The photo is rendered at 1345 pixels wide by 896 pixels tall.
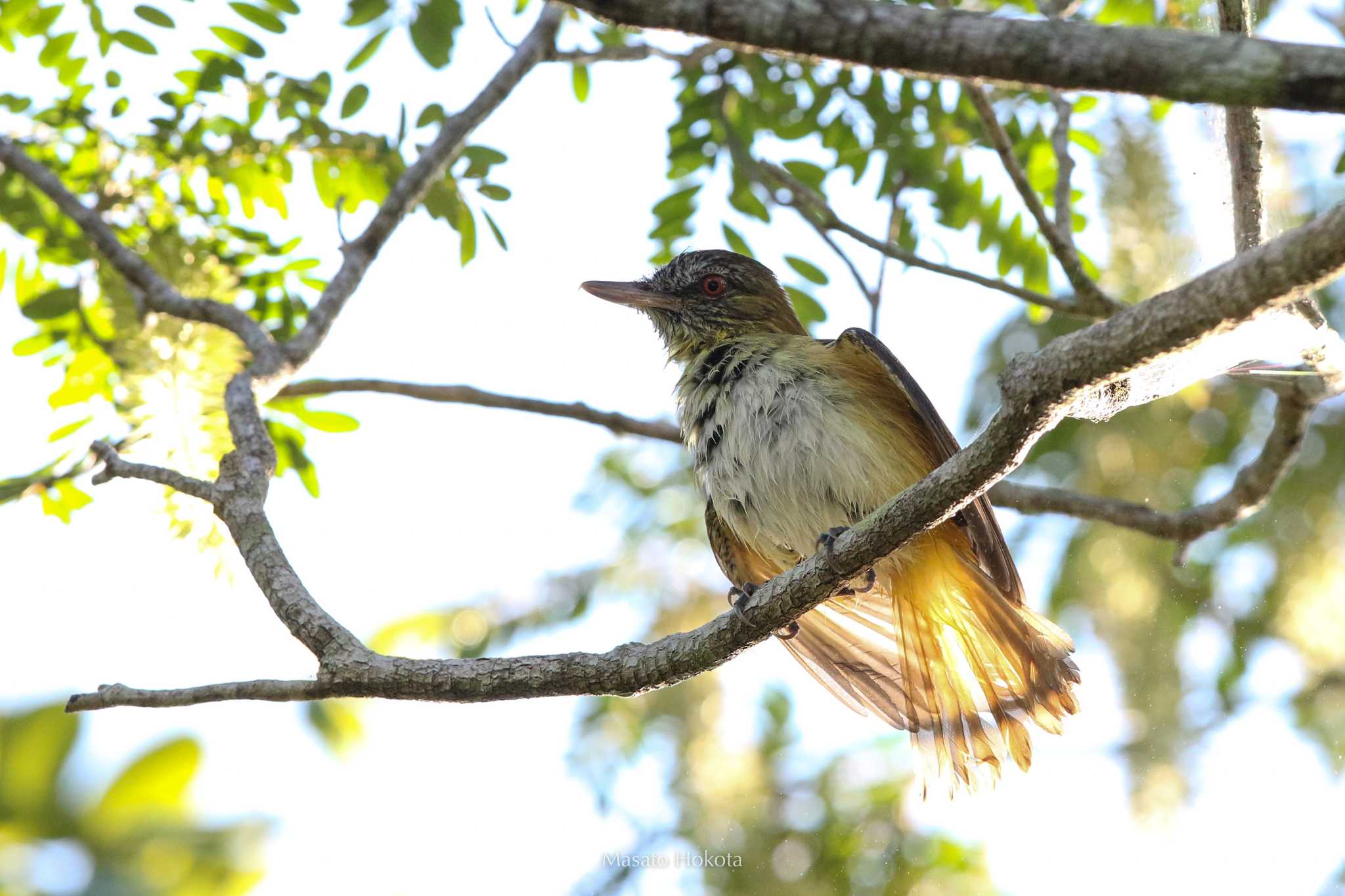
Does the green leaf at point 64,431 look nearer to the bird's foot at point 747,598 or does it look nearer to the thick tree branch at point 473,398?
the thick tree branch at point 473,398

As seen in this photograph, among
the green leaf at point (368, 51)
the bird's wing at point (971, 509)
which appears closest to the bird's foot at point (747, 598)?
the bird's wing at point (971, 509)

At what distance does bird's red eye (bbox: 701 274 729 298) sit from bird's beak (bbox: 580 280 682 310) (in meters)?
0.14

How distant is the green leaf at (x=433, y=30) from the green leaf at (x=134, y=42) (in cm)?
118

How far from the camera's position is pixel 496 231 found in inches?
211

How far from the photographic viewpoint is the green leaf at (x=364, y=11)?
505 centimetres

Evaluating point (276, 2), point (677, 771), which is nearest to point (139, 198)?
point (276, 2)

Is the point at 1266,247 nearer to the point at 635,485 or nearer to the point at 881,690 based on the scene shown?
the point at 881,690

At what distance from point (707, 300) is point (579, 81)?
1.24 metres

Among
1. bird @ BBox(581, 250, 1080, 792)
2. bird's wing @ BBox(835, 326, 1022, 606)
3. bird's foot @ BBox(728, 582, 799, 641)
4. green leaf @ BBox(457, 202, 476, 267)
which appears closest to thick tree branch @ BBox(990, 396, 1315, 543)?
bird @ BBox(581, 250, 1080, 792)

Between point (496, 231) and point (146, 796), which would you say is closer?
point (146, 796)

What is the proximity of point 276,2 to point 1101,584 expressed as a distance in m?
4.76

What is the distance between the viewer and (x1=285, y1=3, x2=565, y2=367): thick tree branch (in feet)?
15.6

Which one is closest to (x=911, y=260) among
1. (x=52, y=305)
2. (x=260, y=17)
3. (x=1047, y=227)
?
(x=1047, y=227)

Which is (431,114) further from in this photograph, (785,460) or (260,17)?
(785,460)
